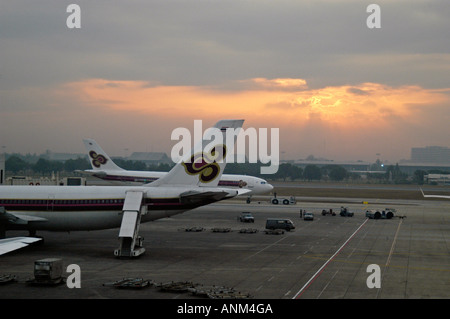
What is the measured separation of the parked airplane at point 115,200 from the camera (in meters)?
51.7

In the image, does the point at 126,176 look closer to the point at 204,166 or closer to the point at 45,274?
the point at 204,166

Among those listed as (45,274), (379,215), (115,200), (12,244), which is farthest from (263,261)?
(379,215)

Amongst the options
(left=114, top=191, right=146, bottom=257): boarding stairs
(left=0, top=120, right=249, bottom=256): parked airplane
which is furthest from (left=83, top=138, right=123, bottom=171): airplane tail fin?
(left=114, top=191, right=146, bottom=257): boarding stairs

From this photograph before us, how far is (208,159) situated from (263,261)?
11966 millimetres

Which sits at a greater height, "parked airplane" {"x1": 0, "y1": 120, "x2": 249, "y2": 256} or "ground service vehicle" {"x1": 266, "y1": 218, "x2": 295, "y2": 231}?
"parked airplane" {"x1": 0, "y1": 120, "x2": 249, "y2": 256}

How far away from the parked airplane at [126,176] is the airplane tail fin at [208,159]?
56584mm

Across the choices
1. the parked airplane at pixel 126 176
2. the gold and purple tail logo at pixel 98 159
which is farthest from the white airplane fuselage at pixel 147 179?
the gold and purple tail logo at pixel 98 159

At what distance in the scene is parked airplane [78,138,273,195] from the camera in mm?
111312

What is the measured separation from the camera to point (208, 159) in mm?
53438

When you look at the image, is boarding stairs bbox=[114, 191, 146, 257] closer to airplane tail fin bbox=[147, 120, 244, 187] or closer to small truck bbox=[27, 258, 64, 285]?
airplane tail fin bbox=[147, 120, 244, 187]

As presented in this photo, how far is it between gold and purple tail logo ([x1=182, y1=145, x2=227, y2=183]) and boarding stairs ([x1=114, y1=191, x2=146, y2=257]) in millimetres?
5702

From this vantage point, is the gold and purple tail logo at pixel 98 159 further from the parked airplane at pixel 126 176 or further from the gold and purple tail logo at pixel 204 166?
the gold and purple tail logo at pixel 204 166
